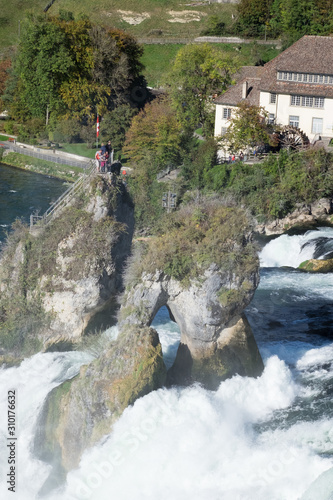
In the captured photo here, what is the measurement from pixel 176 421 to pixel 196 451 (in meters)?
1.38

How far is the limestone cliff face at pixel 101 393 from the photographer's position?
24.5m

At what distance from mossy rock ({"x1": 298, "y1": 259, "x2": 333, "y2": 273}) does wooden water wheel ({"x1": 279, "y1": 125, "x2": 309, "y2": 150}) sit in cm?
2333

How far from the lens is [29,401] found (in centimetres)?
2789

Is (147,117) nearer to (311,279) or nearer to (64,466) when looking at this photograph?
(311,279)

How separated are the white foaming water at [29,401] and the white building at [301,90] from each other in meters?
43.8

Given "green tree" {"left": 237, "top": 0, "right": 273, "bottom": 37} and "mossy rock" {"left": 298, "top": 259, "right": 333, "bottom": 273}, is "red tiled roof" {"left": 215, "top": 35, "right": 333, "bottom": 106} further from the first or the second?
"green tree" {"left": 237, "top": 0, "right": 273, "bottom": 37}

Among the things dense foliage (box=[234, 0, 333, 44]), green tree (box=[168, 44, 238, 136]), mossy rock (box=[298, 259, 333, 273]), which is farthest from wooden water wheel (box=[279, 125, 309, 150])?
dense foliage (box=[234, 0, 333, 44])

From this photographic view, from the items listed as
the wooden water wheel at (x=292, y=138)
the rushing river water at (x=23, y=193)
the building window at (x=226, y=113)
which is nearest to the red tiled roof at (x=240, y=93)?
the building window at (x=226, y=113)

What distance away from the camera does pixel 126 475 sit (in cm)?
2369

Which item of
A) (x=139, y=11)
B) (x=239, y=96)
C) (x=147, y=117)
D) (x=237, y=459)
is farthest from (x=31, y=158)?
(x=237, y=459)

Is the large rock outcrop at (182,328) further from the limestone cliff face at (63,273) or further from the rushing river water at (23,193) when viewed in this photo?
the rushing river water at (23,193)

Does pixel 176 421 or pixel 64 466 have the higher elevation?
pixel 176 421

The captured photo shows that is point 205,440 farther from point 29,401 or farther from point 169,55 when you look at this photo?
point 169,55

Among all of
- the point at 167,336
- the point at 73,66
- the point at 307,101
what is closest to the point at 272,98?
the point at 307,101
